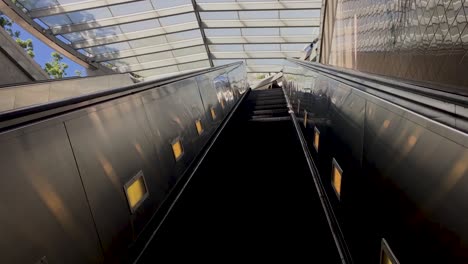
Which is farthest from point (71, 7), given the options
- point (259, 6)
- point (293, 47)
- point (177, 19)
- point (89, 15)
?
point (293, 47)

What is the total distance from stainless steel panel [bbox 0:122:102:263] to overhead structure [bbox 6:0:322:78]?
1788 cm

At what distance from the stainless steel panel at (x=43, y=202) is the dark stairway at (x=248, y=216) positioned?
586 mm

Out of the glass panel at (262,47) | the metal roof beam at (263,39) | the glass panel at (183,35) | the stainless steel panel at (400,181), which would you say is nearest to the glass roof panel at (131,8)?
the glass panel at (183,35)

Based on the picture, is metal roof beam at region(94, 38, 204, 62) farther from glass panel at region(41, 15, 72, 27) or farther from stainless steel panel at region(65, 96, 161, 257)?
stainless steel panel at region(65, 96, 161, 257)

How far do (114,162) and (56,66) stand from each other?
29608 mm

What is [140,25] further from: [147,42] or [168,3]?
[168,3]

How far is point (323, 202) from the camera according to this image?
2.86m

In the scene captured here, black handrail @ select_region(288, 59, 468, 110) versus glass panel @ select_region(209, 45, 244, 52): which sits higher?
black handrail @ select_region(288, 59, 468, 110)

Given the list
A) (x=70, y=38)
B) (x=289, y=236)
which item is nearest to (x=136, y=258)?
(x=289, y=236)

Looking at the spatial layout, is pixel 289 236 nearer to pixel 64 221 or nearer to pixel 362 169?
pixel 362 169

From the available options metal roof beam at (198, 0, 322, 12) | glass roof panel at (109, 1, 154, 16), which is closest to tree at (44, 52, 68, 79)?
glass roof panel at (109, 1, 154, 16)

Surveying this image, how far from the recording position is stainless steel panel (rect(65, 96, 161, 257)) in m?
2.06

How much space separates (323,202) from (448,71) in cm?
255

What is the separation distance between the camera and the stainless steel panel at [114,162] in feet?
6.76
